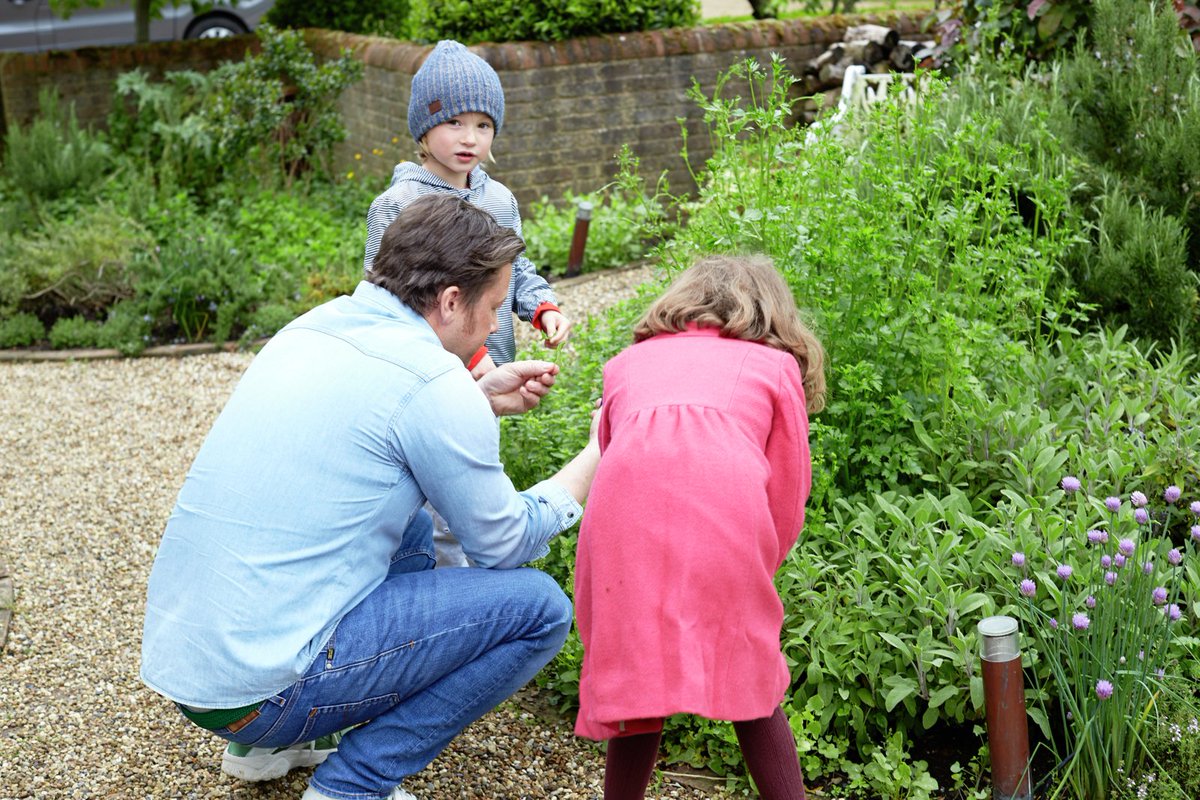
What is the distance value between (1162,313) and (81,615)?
145 inches

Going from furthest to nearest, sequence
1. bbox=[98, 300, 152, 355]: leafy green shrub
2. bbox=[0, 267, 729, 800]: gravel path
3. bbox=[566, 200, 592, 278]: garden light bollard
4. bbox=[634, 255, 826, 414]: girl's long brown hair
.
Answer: bbox=[566, 200, 592, 278]: garden light bollard
bbox=[98, 300, 152, 355]: leafy green shrub
bbox=[0, 267, 729, 800]: gravel path
bbox=[634, 255, 826, 414]: girl's long brown hair

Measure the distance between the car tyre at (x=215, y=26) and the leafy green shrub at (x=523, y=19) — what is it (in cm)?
447

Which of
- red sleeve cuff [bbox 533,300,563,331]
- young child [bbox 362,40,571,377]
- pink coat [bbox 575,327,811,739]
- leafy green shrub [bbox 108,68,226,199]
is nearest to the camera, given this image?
pink coat [bbox 575,327,811,739]

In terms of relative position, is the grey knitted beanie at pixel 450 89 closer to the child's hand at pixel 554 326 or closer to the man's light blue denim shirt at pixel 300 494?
the child's hand at pixel 554 326

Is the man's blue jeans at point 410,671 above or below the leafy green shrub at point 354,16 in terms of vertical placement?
below

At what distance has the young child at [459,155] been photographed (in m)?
3.23

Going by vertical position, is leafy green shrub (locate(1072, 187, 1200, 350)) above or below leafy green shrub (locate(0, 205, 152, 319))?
above

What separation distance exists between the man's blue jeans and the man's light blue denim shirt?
0.23 ft

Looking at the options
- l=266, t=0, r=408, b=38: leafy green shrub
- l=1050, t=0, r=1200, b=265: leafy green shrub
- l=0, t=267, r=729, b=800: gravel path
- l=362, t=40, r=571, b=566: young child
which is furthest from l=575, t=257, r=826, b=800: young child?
l=266, t=0, r=408, b=38: leafy green shrub

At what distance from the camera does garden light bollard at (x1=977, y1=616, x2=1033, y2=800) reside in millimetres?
2293

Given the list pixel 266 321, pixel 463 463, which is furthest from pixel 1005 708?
pixel 266 321

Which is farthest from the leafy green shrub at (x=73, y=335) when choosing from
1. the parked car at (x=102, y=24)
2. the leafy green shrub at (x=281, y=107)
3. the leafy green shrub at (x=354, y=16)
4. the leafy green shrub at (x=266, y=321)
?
the parked car at (x=102, y=24)

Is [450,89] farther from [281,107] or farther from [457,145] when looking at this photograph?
[281,107]

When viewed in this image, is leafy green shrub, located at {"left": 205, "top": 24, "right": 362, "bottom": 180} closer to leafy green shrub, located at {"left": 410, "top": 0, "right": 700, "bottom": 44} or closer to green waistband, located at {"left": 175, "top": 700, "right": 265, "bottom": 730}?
leafy green shrub, located at {"left": 410, "top": 0, "right": 700, "bottom": 44}
